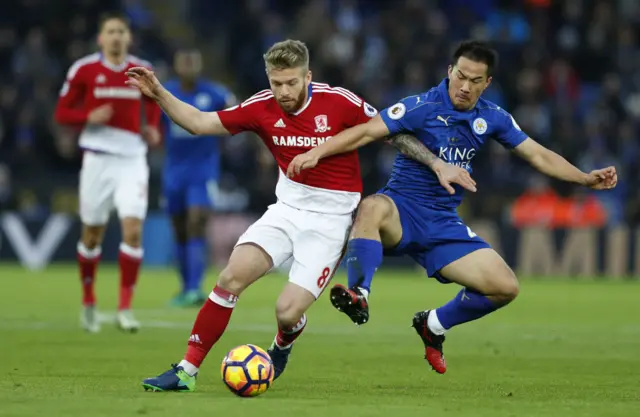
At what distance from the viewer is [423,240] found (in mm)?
8445

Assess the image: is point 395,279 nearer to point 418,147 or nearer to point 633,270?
point 633,270

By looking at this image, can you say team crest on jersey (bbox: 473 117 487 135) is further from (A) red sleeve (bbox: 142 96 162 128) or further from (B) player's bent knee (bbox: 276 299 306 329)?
(A) red sleeve (bbox: 142 96 162 128)

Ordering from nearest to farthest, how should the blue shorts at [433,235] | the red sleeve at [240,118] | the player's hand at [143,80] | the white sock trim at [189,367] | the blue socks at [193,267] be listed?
the white sock trim at [189,367] < the player's hand at [143,80] < the red sleeve at [240,118] < the blue shorts at [433,235] < the blue socks at [193,267]

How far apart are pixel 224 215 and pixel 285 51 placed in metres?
13.5

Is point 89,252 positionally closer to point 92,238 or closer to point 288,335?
point 92,238

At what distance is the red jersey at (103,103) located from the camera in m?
11.5

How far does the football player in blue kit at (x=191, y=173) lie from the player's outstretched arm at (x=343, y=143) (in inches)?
255

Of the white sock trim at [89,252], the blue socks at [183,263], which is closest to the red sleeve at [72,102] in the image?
the white sock trim at [89,252]

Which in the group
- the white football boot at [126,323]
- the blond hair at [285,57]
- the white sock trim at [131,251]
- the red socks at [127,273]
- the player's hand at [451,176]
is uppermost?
the blond hair at [285,57]

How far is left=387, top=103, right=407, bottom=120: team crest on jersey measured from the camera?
8.12m

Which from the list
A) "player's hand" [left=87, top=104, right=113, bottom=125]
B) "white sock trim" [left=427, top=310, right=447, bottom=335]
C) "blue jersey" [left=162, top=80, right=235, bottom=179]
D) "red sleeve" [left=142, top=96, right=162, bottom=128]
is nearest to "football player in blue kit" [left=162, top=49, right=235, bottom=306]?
"blue jersey" [left=162, top=80, right=235, bottom=179]

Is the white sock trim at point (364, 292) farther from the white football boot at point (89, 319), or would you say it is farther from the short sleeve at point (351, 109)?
the white football boot at point (89, 319)

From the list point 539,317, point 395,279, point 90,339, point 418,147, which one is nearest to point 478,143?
point 418,147

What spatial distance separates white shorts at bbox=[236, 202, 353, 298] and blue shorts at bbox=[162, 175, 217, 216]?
274 inches
